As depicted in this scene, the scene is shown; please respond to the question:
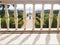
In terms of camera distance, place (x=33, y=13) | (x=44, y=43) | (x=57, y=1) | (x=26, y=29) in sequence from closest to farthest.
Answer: (x=44, y=43) → (x=57, y=1) → (x=33, y=13) → (x=26, y=29)

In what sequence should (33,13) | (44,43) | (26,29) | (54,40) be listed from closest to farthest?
(44,43) → (54,40) → (33,13) → (26,29)

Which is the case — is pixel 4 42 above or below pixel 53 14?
below

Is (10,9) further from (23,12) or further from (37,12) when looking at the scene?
(37,12)

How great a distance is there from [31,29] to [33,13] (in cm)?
27

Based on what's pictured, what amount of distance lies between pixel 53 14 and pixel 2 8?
74 centimetres

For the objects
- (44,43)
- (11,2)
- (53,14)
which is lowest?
(44,43)

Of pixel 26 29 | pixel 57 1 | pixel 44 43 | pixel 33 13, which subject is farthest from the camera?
pixel 26 29

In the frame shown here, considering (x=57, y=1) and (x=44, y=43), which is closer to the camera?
(x=44, y=43)

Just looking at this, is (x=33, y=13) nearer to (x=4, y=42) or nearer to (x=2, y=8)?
(x=2, y=8)

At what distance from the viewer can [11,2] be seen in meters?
1.74

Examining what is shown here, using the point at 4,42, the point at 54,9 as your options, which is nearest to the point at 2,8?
the point at 4,42

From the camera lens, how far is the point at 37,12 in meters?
1.97

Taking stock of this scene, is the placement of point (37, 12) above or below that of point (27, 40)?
above

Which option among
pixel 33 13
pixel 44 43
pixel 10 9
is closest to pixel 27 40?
pixel 44 43
